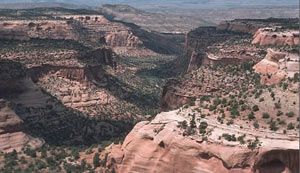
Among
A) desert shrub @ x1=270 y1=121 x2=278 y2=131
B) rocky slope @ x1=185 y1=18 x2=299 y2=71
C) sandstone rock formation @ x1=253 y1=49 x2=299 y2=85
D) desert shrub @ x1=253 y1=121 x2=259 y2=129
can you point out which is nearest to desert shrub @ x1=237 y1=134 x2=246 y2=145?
desert shrub @ x1=253 y1=121 x2=259 y2=129

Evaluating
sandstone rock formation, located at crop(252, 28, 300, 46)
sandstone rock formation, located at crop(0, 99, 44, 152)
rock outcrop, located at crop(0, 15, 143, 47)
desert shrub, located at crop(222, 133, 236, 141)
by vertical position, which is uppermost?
desert shrub, located at crop(222, 133, 236, 141)

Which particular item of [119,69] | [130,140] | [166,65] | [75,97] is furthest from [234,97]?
[166,65]

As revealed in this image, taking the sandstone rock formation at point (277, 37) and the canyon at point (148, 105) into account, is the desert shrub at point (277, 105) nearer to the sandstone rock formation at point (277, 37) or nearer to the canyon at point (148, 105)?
the canyon at point (148, 105)

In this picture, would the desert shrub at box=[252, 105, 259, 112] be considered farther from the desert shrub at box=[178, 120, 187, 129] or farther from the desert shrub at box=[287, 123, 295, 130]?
the desert shrub at box=[178, 120, 187, 129]

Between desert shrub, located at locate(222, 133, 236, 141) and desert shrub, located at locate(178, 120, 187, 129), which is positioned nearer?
desert shrub, located at locate(222, 133, 236, 141)

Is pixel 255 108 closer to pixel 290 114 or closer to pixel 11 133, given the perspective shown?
pixel 290 114

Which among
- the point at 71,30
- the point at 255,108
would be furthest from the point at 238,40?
the point at 255,108
